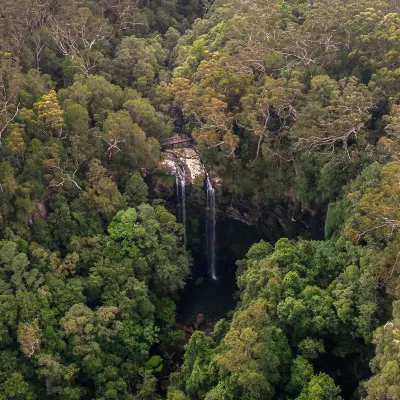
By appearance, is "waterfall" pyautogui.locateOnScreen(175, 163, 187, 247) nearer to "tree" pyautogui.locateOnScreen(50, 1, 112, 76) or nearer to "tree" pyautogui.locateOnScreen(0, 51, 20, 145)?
"tree" pyautogui.locateOnScreen(50, 1, 112, 76)

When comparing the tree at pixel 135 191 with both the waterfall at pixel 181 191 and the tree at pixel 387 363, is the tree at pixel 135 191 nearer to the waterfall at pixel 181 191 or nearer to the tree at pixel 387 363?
the waterfall at pixel 181 191

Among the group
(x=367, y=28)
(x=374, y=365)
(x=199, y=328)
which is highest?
(x=367, y=28)

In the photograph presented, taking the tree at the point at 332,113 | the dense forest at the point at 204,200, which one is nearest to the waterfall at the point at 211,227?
the dense forest at the point at 204,200

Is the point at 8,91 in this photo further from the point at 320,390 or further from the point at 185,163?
the point at 320,390

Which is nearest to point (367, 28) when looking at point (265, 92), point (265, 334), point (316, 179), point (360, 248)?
point (265, 92)

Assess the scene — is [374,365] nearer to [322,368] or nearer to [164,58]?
[322,368]

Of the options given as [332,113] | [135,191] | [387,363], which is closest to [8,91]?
[135,191]
